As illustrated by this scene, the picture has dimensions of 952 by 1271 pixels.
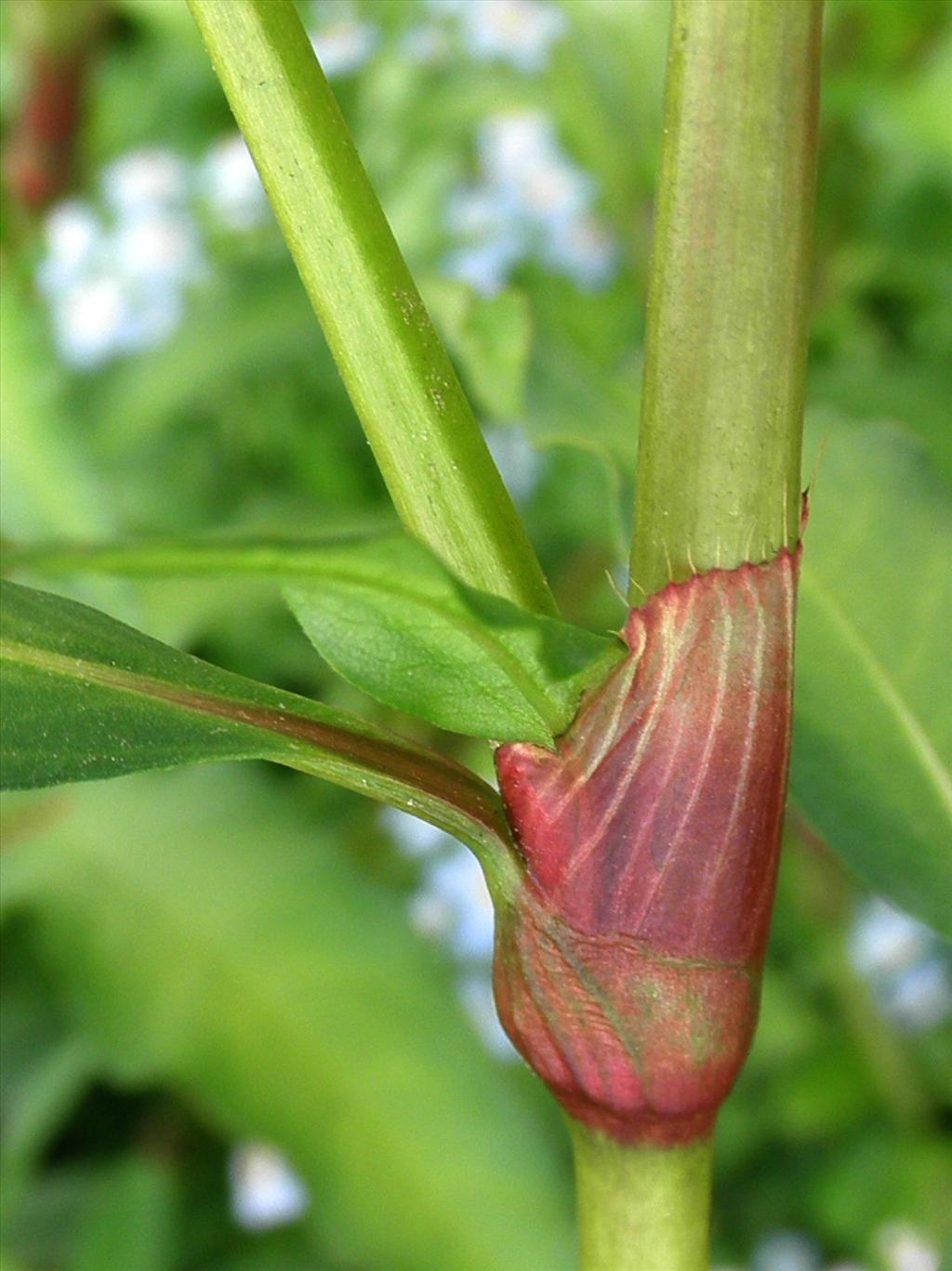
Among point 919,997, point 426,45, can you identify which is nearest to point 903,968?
point 919,997

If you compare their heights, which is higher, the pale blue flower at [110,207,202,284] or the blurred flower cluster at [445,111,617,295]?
the blurred flower cluster at [445,111,617,295]

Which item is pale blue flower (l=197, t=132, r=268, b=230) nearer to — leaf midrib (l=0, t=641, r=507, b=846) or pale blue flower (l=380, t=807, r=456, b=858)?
pale blue flower (l=380, t=807, r=456, b=858)

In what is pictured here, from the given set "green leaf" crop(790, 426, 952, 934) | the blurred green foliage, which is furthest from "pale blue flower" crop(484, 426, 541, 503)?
"green leaf" crop(790, 426, 952, 934)

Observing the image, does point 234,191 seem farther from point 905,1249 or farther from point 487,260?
point 905,1249

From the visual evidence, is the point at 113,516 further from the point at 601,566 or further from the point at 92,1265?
the point at 92,1265

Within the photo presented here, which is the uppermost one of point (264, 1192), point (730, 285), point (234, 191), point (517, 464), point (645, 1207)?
point (234, 191)

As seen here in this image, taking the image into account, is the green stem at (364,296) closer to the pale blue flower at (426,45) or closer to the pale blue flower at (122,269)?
the pale blue flower at (122,269)
